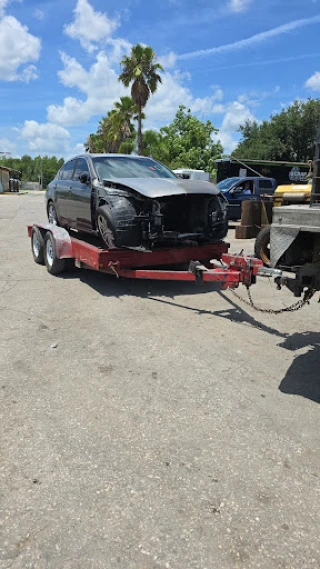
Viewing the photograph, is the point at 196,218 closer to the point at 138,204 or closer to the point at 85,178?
the point at 138,204

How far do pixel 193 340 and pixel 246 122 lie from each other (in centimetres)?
4714

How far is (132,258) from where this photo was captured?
641 cm

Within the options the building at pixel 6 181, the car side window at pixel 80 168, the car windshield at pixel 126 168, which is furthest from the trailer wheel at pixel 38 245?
the building at pixel 6 181

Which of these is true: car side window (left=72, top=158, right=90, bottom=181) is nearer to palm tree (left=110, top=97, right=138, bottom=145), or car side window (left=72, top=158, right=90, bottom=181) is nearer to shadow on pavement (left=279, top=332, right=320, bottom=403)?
shadow on pavement (left=279, top=332, right=320, bottom=403)

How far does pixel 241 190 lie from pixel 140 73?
18104 mm

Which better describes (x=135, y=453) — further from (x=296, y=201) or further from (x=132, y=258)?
(x=296, y=201)

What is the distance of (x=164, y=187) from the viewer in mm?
6145

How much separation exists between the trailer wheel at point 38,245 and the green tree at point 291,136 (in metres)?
34.3

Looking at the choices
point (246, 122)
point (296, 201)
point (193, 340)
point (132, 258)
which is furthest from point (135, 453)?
point (246, 122)

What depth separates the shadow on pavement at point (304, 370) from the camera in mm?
3836

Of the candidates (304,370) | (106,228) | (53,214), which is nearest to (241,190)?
(53,214)

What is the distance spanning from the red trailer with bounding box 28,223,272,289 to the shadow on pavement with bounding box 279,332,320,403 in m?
0.83

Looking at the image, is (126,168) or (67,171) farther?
(67,171)

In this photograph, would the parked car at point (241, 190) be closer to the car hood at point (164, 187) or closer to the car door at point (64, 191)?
the car door at point (64, 191)
